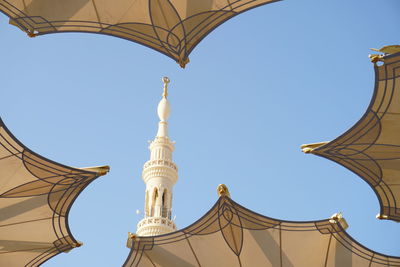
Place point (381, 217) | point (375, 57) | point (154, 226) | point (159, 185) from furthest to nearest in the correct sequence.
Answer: point (159, 185), point (154, 226), point (381, 217), point (375, 57)

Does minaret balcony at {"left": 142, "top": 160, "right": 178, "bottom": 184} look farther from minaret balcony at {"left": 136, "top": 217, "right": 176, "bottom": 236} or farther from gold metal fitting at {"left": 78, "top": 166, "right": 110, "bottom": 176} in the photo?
gold metal fitting at {"left": 78, "top": 166, "right": 110, "bottom": 176}

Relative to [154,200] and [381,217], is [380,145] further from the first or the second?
[154,200]

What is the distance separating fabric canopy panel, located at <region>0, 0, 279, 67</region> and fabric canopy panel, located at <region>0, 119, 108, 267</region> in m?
2.46

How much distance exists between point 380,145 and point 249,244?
12.8 feet

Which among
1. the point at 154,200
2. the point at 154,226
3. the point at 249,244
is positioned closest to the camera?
the point at 249,244

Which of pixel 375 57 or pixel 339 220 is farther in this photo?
pixel 339 220

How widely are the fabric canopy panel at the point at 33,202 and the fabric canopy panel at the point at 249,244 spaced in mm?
1776

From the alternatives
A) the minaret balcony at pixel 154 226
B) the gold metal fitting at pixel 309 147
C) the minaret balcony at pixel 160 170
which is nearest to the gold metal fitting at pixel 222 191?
the gold metal fitting at pixel 309 147

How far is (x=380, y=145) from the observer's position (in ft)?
47.9

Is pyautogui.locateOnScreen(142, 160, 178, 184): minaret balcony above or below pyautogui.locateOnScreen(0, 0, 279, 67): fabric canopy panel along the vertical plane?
above

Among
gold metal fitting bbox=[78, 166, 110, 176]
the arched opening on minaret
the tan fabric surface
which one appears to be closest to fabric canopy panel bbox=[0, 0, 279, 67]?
gold metal fitting bbox=[78, 166, 110, 176]

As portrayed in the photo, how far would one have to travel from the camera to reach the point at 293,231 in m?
16.0

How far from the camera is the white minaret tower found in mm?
37531

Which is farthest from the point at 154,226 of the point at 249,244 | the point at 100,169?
the point at 100,169
